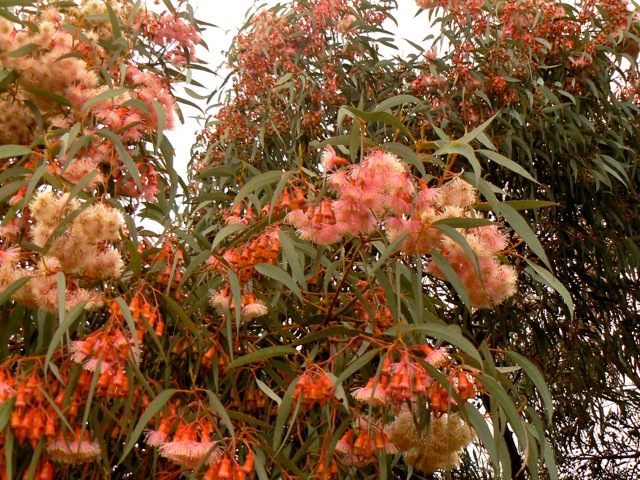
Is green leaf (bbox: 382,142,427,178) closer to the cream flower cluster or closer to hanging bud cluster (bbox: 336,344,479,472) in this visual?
hanging bud cluster (bbox: 336,344,479,472)

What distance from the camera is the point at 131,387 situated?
49.1 inches

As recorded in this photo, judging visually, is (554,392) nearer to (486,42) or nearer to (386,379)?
(486,42)

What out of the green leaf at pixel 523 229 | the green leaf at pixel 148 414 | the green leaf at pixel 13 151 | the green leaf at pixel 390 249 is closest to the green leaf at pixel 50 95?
the green leaf at pixel 13 151

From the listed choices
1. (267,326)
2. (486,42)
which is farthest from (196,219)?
(267,326)

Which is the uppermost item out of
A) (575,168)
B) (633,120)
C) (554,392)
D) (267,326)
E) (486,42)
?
(486,42)

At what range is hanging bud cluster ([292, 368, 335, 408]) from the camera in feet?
4.23

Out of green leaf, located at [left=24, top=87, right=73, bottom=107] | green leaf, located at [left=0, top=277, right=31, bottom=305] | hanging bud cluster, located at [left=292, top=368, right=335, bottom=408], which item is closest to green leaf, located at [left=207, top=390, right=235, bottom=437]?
hanging bud cluster, located at [left=292, top=368, right=335, bottom=408]

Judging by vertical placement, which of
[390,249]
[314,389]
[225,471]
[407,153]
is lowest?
[225,471]

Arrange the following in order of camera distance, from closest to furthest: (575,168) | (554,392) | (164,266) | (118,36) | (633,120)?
(164,266), (118,36), (575,168), (633,120), (554,392)

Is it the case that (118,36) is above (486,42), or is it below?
below

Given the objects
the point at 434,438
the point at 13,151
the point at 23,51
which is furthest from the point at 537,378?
the point at 23,51

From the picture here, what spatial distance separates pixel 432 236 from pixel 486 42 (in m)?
1.74

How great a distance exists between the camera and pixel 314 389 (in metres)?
1.29

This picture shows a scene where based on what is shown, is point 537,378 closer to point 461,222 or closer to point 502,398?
point 502,398
